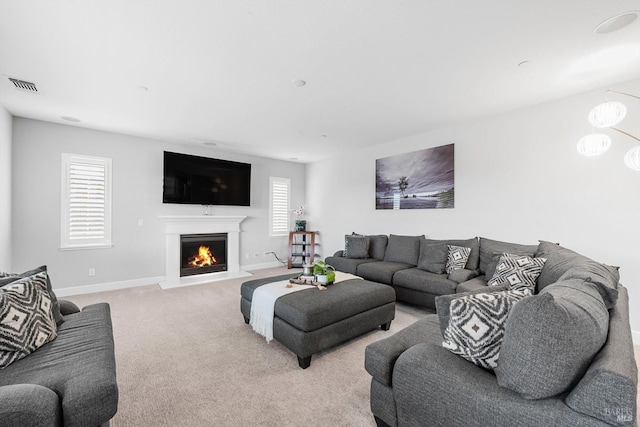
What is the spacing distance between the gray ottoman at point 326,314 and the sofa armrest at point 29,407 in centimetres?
152

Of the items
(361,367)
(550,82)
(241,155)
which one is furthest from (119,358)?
(550,82)

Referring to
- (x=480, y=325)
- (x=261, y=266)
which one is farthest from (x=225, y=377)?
(x=261, y=266)

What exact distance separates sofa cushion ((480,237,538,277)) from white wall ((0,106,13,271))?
20.4 ft

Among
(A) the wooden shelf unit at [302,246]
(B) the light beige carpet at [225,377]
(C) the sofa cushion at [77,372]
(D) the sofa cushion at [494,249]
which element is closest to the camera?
(C) the sofa cushion at [77,372]

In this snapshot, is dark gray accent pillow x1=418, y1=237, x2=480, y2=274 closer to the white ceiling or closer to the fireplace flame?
the white ceiling

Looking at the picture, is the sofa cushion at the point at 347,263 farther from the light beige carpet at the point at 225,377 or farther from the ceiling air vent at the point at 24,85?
the ceiling air vent at the point at 24,85

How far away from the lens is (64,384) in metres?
1.23

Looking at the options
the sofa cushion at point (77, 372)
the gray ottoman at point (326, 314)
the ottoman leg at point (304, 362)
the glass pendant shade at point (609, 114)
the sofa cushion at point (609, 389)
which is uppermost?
the glass pendant shade at point (609, 114)

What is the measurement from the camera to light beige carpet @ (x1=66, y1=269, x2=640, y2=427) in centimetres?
175

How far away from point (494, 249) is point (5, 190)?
6.47m

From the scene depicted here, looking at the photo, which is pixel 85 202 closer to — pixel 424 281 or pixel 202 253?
pixel 202 253

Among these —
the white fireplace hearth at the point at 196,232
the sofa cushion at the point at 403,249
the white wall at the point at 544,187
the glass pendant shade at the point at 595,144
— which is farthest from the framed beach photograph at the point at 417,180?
the white fireplace hearth at the point at 196,232

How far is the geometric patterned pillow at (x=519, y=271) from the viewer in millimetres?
2564

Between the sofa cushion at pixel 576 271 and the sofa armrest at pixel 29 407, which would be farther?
the sofa cushion at pixel 576 271
